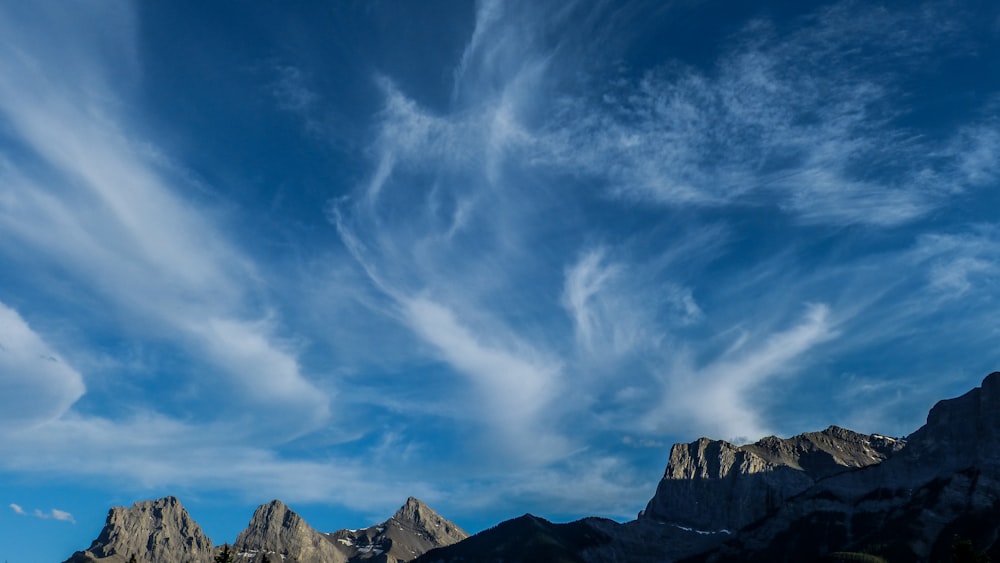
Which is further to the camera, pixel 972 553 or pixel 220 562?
pixel 220 562

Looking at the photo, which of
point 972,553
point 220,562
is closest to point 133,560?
point 220,562

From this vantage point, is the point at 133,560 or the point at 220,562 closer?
the point at 220,562

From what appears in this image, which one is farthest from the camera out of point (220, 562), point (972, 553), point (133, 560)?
point (133, 560)

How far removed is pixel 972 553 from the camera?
137 metres

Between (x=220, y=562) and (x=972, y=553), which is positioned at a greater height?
(x=220, y=562)

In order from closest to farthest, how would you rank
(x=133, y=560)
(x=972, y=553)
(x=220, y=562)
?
(x=972, y=553)
(x=220, y=562)
(x=133, y=560)

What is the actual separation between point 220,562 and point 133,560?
43.3 meters

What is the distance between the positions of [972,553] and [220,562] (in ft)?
437

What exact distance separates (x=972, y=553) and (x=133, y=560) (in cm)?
17085

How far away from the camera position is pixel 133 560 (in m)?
194

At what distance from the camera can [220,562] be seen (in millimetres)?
164000

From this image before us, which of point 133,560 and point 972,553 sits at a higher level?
point 133,560

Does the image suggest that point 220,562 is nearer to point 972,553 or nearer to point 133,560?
point 133,560

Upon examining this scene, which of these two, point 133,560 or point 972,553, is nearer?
point 972,553
